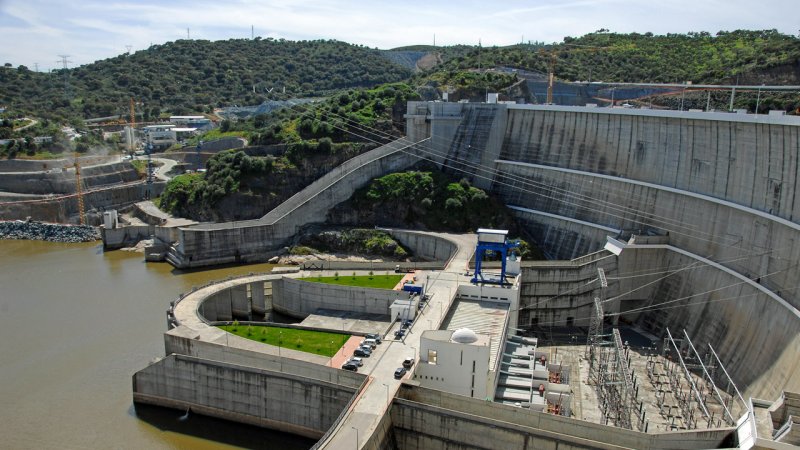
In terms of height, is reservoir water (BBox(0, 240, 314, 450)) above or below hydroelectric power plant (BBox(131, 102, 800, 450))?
below

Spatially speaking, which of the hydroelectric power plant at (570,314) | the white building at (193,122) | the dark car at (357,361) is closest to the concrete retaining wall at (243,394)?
the hydroelectric power plant at (570,314)

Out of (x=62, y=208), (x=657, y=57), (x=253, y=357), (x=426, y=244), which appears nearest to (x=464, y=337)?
(x=253, y=357)

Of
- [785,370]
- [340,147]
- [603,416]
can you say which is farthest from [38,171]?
[785,370]

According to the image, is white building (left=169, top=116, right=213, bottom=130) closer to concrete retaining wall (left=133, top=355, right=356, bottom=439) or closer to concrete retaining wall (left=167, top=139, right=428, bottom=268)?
concrete retaining wall (left=167, top=139, right=428, bottom=268)

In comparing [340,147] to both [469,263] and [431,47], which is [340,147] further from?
[431,47]

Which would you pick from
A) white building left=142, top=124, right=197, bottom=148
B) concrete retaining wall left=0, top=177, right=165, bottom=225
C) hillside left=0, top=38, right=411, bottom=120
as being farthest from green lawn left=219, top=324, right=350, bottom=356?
hillside left=0, top=38, right=411, bottom=120

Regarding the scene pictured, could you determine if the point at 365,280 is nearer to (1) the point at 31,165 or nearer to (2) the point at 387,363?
(2) the point at 387,363
